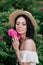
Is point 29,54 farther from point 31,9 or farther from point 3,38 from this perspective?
point 31,9

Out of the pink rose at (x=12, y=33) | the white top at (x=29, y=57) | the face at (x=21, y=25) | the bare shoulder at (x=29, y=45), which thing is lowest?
the white top at (x=29, y=57)

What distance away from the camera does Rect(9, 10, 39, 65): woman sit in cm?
459

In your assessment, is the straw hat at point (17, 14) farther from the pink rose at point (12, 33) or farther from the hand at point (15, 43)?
the hand at point (15, 43)

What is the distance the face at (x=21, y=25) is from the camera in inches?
183

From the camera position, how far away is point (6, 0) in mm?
9875

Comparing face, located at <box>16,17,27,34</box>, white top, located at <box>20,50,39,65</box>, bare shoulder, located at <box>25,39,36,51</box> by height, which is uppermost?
face, located at <box>16,17,27,34</box>

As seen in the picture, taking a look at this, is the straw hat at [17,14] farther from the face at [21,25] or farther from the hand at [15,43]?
the hand at [15,43]

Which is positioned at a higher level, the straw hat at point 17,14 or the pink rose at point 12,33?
the straw hat at point 17,14

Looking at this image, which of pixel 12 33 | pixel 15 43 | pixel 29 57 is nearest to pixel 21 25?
pixel 12 33

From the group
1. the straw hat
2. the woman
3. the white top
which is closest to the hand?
the woman

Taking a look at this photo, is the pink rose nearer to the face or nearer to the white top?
the face

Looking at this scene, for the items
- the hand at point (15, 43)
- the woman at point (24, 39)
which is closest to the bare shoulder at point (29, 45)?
the woman at point (24, 39)

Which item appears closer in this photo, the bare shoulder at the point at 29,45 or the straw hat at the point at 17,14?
the bare shoulder at the point at 29,45

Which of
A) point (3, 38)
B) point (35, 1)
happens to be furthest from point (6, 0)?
point (3, 38)
